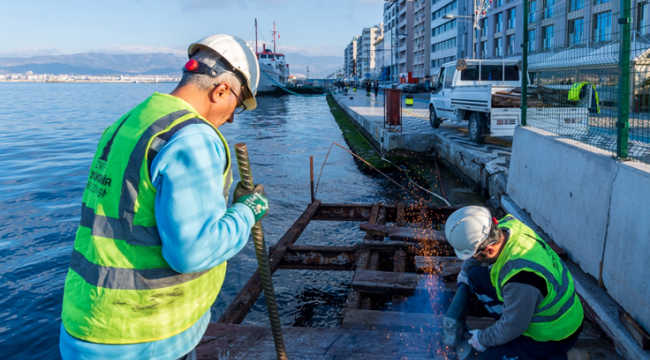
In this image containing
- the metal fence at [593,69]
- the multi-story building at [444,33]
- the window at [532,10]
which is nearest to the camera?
the metal fence at [593,69]

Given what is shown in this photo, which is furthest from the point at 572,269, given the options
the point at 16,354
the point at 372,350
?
the point at 16,354

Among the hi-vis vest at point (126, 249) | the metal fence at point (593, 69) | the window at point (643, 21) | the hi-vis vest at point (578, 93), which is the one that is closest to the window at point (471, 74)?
the metal fence at point (593, 69)

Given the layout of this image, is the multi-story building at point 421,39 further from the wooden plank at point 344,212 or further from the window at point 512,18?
the wooden plank at point 344,212

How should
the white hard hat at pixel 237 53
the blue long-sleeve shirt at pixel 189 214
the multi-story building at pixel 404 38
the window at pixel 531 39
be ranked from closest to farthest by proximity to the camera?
1. the blue long-sleeve shirt at pixel 189 214
2. the white hard hat at pixel 237 53
3. the window at pixel 531 39
4. the multi-story building at pixel 404 38

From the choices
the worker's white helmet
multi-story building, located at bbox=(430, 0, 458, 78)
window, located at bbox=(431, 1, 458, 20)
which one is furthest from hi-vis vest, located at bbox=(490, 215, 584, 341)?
window, located at bbox=(431, 1, 458, 20)

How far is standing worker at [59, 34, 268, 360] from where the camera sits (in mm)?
1600

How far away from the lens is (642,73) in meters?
3.82

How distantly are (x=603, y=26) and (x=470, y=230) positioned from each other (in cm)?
268

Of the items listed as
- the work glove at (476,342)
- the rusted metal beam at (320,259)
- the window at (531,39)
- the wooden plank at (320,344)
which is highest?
the window at (531,39)

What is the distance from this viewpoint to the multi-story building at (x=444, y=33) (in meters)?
63.2

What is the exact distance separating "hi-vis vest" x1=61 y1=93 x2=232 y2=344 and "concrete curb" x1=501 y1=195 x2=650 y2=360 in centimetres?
304

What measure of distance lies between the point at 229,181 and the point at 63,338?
34.7 inches

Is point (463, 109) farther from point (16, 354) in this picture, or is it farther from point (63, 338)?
point (63, 338)

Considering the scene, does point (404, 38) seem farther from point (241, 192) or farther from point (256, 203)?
point (256, 203)
